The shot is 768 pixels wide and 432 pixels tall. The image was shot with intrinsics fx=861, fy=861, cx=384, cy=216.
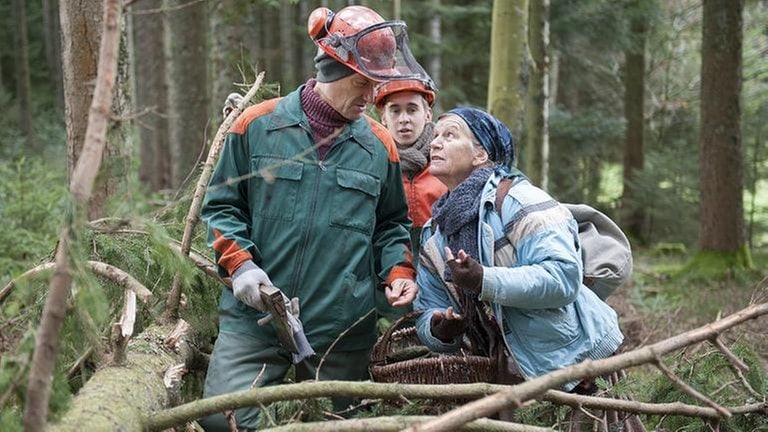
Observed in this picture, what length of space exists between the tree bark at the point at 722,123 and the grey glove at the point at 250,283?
374 inches

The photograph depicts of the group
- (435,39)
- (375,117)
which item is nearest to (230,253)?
Result: (375,117)

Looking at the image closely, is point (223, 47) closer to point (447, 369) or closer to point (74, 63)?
point (74, 63)

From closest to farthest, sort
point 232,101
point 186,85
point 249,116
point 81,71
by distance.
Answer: point 249,116, point 232,101, point 81,71, point 186,85

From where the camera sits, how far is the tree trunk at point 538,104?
10711 millimetres

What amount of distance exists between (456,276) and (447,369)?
0.58 metres

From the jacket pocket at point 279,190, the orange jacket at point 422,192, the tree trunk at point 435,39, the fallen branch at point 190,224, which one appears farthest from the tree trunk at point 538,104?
the jacket pocket at point 279,190

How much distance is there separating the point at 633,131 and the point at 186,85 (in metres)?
10.5

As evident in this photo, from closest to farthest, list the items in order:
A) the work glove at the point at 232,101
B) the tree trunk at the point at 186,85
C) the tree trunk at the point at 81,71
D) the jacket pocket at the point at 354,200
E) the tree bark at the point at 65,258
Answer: the tree bark at the point at 65,258 → the jacket pocket at the point at 354,200 → the work glove at the point at 232,101 → the tree trunk at the point at 81,71 → the tree trunk at the point at 186,85

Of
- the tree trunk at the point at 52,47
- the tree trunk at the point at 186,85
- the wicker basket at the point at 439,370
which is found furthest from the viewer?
the tree trunk at the point at 52,47

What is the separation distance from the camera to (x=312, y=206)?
4.07 metres

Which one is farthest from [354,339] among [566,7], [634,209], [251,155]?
[634,209]

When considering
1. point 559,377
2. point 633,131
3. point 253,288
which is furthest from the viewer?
point 633,131

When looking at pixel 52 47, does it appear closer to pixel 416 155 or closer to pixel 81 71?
pixel 81 71

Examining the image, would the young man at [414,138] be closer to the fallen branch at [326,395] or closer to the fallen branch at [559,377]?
the fallen branch at [326,395]
